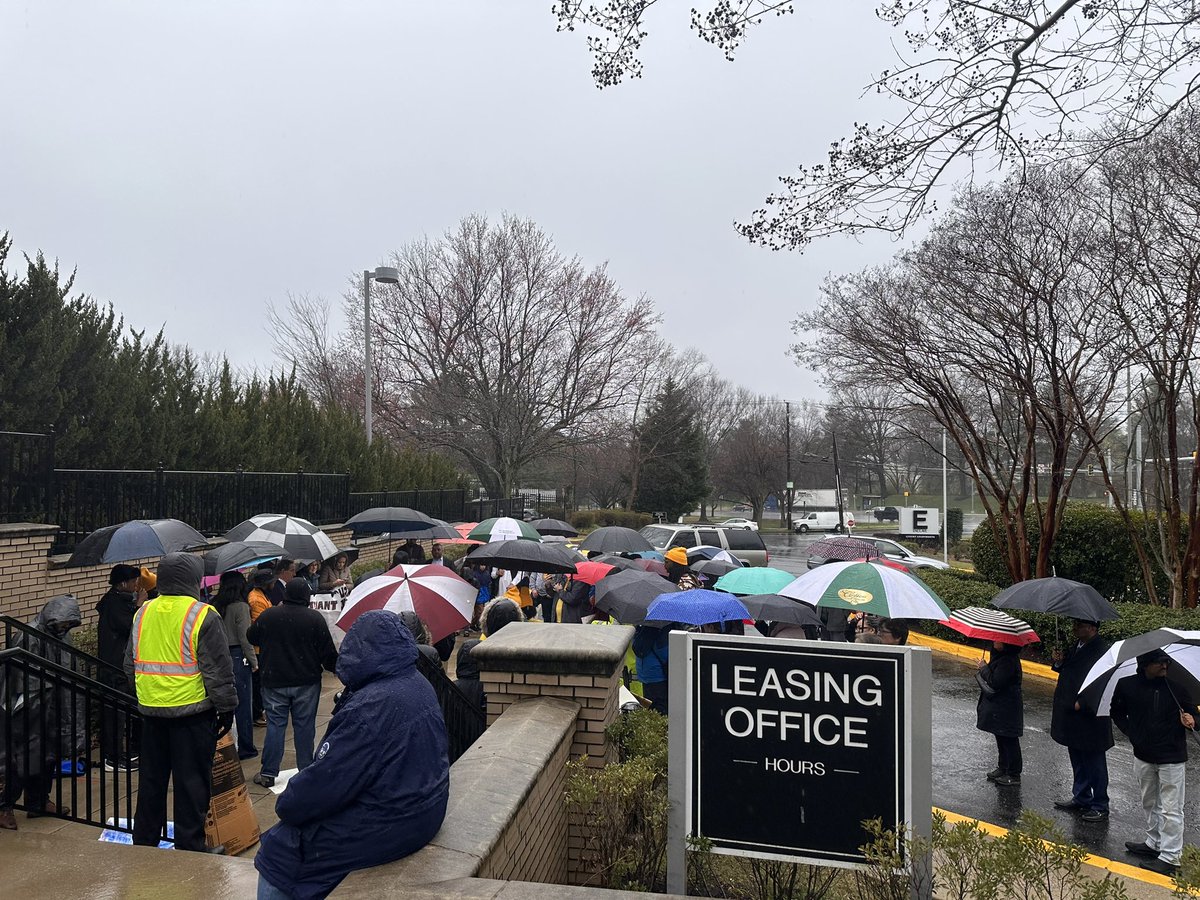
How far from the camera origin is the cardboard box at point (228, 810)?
541 centimetres

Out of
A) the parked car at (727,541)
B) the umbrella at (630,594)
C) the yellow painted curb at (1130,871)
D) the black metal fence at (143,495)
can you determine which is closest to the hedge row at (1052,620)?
the yellow painted curb at (1130,871)

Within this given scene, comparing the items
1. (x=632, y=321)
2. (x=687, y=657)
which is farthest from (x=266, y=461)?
(x=632, y=321)

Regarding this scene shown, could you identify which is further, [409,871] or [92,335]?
[92,335]

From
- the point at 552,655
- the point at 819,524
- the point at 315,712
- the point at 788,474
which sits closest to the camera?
the point at 552,655

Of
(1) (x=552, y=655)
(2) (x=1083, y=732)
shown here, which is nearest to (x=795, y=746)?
(1) (x=552, y=655)

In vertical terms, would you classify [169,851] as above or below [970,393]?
below

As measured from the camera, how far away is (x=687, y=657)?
3.89m

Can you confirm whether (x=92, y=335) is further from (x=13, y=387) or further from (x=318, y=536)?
(x=318, y=536)

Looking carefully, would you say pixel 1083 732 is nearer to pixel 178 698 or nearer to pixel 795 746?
pixel 795 746

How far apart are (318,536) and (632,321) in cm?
2579

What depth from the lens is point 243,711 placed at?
25.4 feet

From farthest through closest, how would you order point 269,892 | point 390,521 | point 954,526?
point 954,526, point 390,521, point 269,892

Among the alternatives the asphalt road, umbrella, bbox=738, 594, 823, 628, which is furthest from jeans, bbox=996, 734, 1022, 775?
umbrella, bbox=738, 594, 823, 628

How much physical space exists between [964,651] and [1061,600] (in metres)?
7.64
